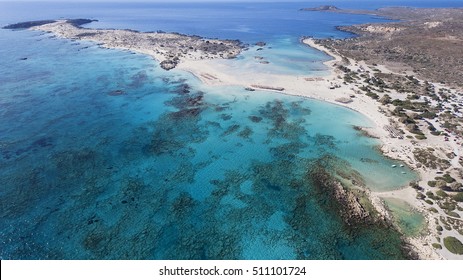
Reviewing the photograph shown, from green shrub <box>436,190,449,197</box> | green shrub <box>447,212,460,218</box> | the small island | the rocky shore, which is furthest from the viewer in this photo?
the rocky shore

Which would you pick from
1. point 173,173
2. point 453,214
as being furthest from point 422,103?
point 173,173

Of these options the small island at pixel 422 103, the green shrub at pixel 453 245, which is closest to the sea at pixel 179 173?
the small island at pixel 422 103

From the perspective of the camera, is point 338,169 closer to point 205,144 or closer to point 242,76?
point 205,144

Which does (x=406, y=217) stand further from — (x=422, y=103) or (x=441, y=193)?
(x=422, y=103)

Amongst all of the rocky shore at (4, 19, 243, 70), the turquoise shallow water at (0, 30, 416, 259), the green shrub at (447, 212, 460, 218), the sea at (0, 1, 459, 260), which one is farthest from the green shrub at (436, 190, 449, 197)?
the rocky shore at (4, 19, 243, 70)

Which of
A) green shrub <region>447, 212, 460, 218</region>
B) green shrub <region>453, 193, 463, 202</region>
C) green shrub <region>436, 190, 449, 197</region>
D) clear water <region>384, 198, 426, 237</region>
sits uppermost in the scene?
green shrub <region>453, 193, 463, 202</region>

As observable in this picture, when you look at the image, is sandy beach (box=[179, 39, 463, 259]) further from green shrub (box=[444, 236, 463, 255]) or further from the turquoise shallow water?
the turquoise shallow water

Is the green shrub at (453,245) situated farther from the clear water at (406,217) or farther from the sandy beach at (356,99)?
the clear water at (406,217)
